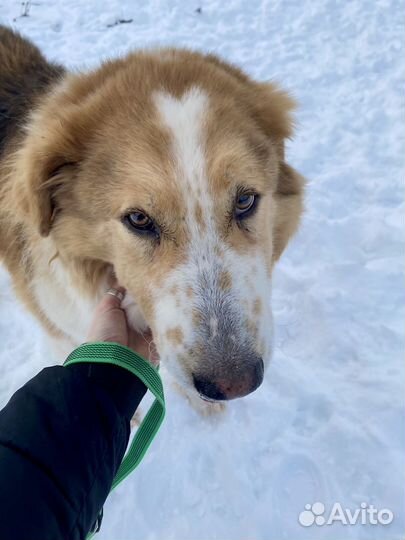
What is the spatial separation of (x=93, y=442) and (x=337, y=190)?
309cm

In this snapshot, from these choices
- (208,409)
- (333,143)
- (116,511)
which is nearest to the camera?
(116,511)

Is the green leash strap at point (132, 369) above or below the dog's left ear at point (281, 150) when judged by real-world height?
below

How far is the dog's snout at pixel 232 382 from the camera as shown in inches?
61.2

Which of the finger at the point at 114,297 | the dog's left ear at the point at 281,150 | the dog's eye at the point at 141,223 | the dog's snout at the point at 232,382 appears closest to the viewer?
the dog's snout at the point at 232,382

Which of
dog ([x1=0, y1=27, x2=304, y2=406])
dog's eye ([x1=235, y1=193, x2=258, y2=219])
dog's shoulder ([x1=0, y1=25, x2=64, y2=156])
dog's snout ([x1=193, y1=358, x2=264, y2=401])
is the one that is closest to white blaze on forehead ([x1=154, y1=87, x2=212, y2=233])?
dog ([x1=0, y1=27, x2=304, y2=406])

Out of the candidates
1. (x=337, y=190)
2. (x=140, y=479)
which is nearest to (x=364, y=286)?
(x=337, y=190)

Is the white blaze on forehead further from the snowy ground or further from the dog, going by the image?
the snowy ground

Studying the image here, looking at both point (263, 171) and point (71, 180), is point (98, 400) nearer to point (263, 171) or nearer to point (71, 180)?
point (71, 180)

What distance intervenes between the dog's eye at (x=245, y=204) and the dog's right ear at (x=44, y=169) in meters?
0.71

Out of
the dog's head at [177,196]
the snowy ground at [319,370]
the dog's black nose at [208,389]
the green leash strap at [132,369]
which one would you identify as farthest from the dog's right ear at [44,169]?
the snowy ground at [319,370]

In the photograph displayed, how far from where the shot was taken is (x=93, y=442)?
63.0 inches

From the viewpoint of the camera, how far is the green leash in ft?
6.00

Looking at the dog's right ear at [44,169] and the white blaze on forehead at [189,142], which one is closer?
the white blaze on forehead at [189,142]

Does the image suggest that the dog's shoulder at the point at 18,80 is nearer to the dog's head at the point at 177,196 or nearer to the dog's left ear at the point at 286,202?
the dog's head at the point at 177,196
